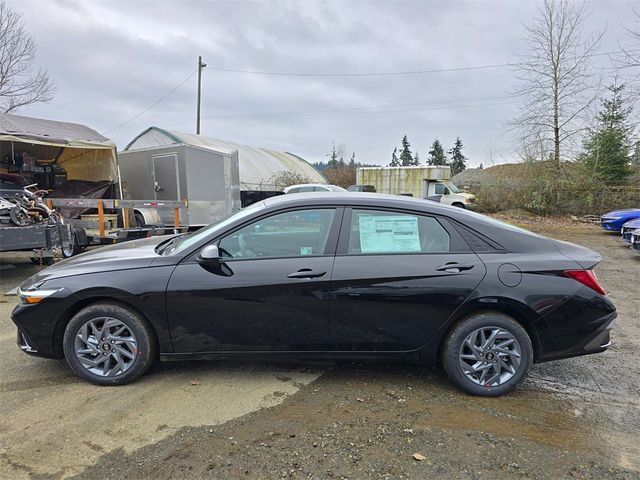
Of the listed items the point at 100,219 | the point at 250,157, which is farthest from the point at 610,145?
the point at 100,219

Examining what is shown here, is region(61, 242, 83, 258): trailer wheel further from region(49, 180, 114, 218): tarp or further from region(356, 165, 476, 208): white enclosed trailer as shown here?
region(356, 165, 476, 208): white enclosed trailer

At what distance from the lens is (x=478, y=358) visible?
305cm

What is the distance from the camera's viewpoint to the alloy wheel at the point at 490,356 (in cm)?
303

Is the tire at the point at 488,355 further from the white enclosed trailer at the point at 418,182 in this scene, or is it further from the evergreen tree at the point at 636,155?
the evergreen tree at the point at 636,155

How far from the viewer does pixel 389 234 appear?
3162 mm

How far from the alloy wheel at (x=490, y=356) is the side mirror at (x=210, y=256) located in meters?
1.96

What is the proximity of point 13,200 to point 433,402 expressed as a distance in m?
7.06

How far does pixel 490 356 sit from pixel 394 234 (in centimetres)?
116

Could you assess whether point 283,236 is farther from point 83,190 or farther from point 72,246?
point 83,190

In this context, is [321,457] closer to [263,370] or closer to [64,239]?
[263,370]

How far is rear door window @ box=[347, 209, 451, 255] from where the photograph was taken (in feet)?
10.3

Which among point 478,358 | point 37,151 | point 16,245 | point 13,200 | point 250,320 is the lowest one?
point 478,358

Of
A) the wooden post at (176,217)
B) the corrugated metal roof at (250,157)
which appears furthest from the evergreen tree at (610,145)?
the wooden post at (176,217)

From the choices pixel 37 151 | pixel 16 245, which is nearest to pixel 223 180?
pixel 37 151
